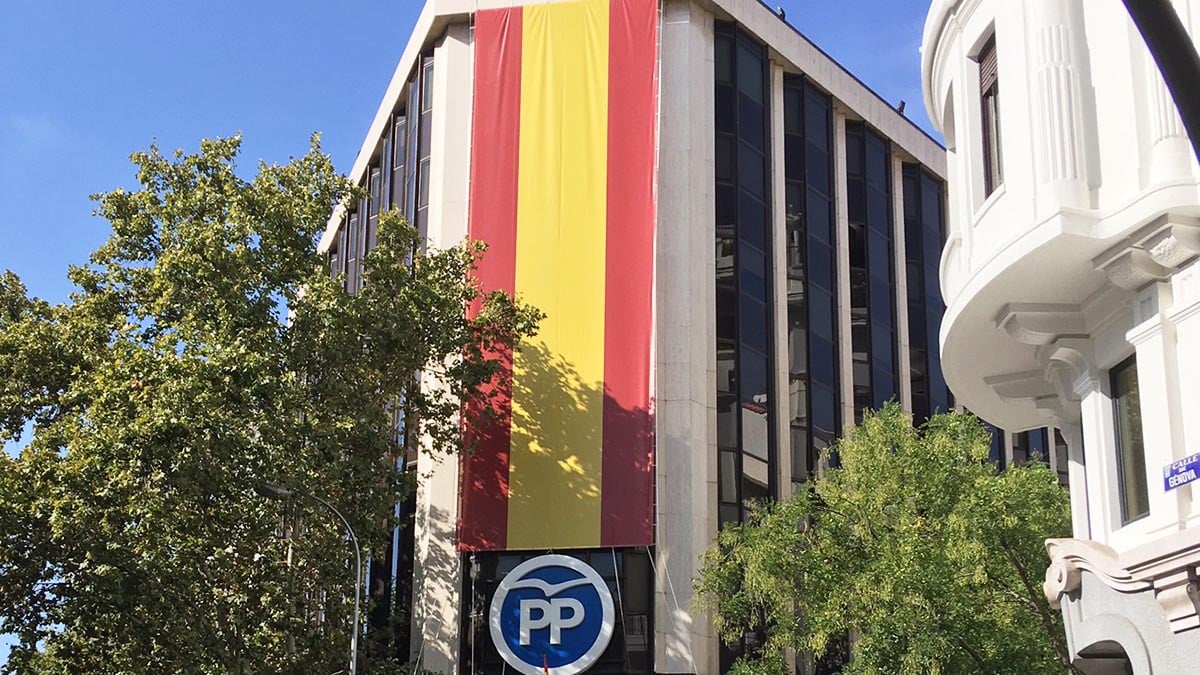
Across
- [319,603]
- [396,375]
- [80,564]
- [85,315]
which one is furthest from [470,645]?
[85,315]

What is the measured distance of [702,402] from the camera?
35625 mm

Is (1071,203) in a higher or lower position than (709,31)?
lower

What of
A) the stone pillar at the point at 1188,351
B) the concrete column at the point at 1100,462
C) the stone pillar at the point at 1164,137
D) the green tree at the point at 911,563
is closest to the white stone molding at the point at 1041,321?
the concrete column at the point at 1100,462

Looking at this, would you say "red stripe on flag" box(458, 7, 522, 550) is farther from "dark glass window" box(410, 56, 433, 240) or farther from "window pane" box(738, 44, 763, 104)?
"window pane" box(738, 44, 763, 104)

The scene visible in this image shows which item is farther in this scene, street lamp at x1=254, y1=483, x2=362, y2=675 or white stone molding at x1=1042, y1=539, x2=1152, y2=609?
street lamp at x1=254, y1=483, x2=362, y2=675

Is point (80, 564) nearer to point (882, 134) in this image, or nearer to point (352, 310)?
point (352, 310)

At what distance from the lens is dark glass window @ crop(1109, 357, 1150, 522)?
1577 centimetres

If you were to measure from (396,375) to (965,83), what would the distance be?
58.5 ft

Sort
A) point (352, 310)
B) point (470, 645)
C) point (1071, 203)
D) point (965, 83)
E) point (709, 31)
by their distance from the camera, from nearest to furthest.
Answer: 1. point (1071, 203)
2. point (965, 83)
3. point (352, 310)
4. point (470, 645)
5. point (709, 31)

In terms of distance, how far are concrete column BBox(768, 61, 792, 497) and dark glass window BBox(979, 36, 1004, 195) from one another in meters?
20.2

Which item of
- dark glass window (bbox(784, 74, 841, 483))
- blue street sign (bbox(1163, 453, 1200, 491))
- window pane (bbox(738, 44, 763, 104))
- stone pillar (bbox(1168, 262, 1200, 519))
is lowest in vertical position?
blue street sign (bbox(1163, 453, 1200, 491))

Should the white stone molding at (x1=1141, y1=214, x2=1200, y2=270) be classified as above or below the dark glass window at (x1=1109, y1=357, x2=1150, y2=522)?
above

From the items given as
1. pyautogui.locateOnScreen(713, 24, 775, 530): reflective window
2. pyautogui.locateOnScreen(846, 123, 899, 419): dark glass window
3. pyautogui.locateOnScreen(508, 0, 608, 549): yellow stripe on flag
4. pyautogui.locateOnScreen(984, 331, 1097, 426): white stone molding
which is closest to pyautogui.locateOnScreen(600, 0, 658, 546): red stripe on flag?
pyautogui.locateOnScreen(508, 0, 608, 549): yellow stripe on flag

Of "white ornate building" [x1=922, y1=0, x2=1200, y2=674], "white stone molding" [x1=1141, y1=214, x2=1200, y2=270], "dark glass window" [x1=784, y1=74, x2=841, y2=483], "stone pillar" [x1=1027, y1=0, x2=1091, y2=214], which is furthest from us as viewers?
"dark glass window" [x1=784, y1=74, x2=841, y2=483]
